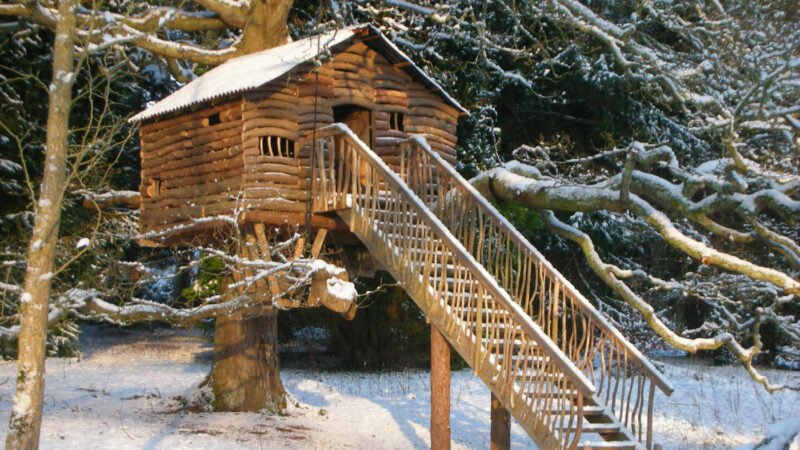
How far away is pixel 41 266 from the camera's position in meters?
5.51

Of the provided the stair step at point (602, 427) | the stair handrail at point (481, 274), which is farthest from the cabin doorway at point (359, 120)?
the stair step at point (602, 427)

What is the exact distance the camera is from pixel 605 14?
60.0ft

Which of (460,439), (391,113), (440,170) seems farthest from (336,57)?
(460,439)

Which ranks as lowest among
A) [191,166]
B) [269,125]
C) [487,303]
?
[487,303]

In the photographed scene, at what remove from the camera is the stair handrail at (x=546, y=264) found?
8.12 metres

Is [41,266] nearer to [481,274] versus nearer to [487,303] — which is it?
[481,274]

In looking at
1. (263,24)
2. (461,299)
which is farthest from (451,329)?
(263,24)

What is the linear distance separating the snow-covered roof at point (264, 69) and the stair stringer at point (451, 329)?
2.05 metres

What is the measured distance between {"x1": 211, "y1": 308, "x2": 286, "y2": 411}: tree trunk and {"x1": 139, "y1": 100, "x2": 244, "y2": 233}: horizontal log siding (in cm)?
230

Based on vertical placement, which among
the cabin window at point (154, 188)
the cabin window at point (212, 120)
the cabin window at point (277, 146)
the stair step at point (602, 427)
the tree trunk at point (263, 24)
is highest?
the tree trunk at point (263, 24)

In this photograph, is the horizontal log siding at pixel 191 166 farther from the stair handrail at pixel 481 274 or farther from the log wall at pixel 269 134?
the stair handrail at pixel 481 274

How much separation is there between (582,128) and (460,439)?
1030 centimetres

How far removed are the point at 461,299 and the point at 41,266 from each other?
450 centimetres

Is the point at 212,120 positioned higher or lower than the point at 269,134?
higher
